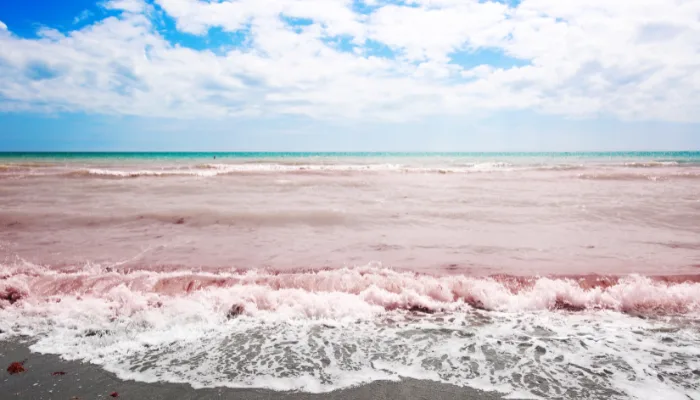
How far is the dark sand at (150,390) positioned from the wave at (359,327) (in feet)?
0.29

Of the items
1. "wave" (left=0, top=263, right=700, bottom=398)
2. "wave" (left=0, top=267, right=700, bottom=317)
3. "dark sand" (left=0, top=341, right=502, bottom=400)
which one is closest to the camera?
"dark sand" (left=0, top=341, right=502, bottom=400)

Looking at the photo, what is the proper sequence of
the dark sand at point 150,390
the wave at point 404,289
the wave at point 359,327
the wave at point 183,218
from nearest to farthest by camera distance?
the dark sand at point 150,390, the wave at point 359,327, the wave at point 404,289, the wave at point 183,218

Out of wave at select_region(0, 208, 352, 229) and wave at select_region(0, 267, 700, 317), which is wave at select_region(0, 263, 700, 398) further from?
wave at select_region(0, 208, 352, 229)

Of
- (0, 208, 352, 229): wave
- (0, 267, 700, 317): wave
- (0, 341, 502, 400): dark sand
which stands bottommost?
(0, 341, 502, 400): dark sand

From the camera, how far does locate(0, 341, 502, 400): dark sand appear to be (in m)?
2.78

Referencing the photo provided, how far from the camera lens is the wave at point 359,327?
10.1 ft

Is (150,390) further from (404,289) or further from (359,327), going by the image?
(404,289)

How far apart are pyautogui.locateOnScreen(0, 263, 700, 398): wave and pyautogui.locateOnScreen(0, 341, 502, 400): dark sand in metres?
0.09

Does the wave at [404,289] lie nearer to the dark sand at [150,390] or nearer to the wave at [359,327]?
the wave at [359,327]

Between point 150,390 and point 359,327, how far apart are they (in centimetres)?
192

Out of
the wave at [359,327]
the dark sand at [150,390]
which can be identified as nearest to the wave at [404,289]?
the wave at [359,327]

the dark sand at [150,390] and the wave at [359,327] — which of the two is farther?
the wave at [359,327]

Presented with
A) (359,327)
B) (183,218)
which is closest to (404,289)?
(359,327)

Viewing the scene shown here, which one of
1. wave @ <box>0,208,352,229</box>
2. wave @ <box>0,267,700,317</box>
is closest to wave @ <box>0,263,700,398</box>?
wave @ <box>0,267,700,317</box>
